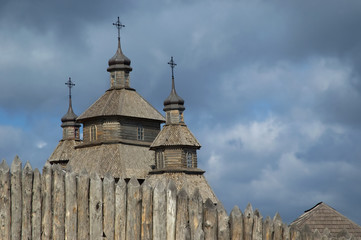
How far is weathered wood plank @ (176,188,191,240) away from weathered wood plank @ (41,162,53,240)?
4.74ft

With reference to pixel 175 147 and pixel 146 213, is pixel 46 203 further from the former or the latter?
pixel 175 147

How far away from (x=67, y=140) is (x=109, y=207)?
162ft

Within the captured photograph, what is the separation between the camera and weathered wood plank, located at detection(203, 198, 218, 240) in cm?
879

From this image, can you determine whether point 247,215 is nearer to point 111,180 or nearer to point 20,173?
point 111,180

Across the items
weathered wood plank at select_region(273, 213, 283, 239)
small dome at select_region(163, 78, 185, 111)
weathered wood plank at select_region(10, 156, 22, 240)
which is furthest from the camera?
small dome at select_region(163, 78, 185, 111)

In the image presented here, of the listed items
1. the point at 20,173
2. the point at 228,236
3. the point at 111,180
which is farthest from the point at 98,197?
the point at 228,236

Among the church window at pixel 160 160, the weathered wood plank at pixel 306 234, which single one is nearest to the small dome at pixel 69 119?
the church window at pixel 160 160

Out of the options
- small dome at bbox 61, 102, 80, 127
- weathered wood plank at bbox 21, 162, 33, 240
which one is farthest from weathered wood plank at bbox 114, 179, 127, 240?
small dome at bbox 61, 102, 80, 127

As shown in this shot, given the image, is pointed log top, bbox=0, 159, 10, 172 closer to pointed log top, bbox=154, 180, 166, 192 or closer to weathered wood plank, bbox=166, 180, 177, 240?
pointed log top, bbox=154, 180, 166, 192

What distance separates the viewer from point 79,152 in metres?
51.5

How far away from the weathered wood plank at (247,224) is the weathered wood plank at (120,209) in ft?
4.78

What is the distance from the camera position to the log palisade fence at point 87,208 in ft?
28.1

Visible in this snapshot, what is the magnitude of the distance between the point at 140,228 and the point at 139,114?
139ft

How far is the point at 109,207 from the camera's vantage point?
8.57 m
